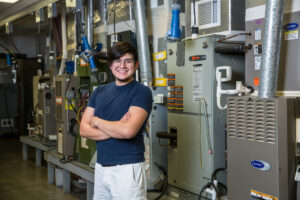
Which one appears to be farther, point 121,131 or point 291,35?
point 291,35

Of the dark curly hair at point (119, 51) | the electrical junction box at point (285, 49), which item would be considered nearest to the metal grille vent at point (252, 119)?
the electrical junction box at point (285, 49)

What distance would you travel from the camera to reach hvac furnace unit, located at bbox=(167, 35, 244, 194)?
303 cm

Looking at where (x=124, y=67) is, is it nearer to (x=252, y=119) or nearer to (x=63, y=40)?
(x=252, y=119)

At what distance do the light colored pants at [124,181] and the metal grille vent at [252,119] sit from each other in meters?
0.70

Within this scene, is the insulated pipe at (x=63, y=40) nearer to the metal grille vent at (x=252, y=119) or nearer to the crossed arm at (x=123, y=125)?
the crossed arm at (x=123, y=125)

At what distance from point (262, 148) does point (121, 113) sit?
0.92 m

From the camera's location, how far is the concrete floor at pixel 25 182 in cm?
464

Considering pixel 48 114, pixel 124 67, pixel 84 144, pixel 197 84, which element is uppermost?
pixel 124 67

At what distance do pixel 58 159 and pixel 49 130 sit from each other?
4.67 ft

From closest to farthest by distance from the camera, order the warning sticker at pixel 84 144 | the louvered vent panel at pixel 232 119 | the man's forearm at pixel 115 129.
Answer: the man's forearm at pixel 115 129
the louvered vent panel at pixel 232 119
the warning sticker at pixel 84 144

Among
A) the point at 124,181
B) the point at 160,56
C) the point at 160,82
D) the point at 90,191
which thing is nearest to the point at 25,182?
the point at 90,191

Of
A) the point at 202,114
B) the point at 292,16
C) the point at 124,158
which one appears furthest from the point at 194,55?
the point at 124,158

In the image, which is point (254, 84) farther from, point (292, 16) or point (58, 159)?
point (58, 159)

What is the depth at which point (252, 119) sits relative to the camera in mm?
2273
